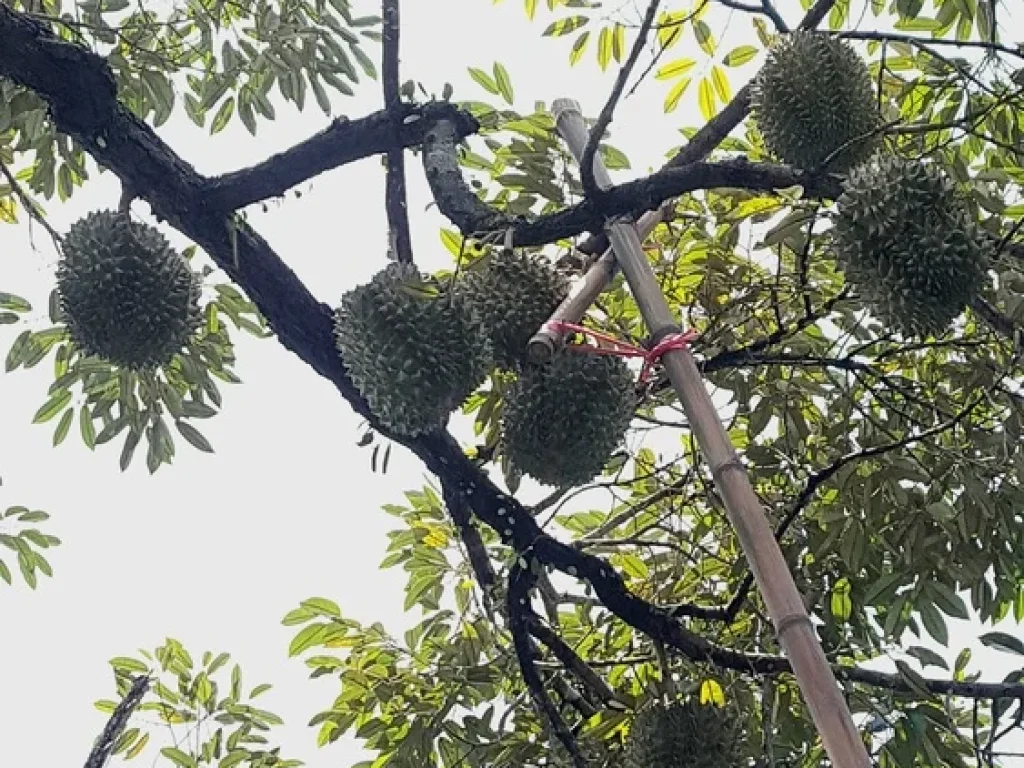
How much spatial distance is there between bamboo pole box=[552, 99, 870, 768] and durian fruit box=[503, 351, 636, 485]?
0.35ft

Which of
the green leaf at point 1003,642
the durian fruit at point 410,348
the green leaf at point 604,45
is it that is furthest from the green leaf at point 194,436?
the green leaf at point 1003,642

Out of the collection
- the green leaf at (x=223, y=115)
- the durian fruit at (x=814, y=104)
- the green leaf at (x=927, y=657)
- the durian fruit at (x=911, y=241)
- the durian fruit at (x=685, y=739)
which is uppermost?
the green leaf at (x=223, y=115)

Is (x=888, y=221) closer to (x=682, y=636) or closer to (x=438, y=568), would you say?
(x=682, y=636)

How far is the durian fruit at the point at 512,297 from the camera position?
5.39 ft

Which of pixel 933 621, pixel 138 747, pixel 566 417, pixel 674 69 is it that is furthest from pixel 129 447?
pixel 933 621

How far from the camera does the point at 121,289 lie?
1.70 m

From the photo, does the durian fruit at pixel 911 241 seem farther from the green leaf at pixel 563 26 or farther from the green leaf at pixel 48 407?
the green leaf at pixel 48 407

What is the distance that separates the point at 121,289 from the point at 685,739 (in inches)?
39.5

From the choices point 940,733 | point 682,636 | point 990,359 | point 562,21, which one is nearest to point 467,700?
point 682,636

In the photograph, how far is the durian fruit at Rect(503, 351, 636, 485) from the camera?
1.57 metres

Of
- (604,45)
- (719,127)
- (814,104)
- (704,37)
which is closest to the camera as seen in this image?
(814,104)

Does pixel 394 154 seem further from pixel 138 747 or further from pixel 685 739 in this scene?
pixel 138 747

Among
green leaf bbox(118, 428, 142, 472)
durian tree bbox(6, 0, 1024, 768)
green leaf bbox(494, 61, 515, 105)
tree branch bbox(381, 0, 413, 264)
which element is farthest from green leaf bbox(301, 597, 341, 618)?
green leaf bbox(494, 61, 515, 105)

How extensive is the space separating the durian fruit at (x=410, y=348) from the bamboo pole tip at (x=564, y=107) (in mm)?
392
